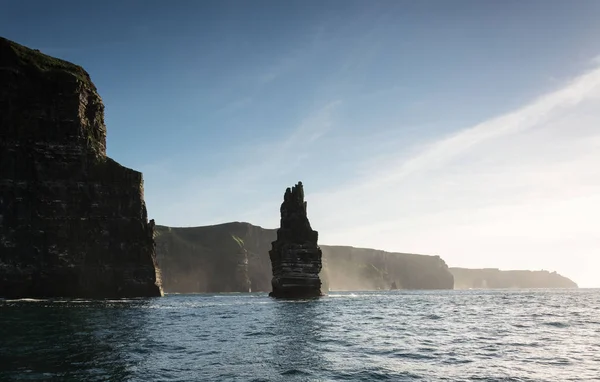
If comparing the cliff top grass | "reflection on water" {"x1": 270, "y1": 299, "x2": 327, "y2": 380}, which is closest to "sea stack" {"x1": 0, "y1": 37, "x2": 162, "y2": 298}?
the cliff top grass

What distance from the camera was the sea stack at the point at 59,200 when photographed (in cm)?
8581

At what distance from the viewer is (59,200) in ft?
302

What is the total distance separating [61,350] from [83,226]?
7839cm

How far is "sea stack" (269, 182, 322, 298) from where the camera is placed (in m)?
99.4

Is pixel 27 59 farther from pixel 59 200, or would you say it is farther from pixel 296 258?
pixel 296 258

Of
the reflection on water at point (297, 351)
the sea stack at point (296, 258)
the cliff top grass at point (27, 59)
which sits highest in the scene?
the cliff top grass at point (27, 59)

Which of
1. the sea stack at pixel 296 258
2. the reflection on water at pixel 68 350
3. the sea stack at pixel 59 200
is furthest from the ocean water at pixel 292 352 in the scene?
the sea stack at pixel 296 258

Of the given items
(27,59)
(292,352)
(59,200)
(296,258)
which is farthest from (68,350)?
(27,59)

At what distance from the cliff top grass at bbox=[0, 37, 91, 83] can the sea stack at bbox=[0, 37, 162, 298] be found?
0.70ft

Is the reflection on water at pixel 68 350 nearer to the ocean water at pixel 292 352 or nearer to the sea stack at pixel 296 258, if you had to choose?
the ocean water at pixel 292 352

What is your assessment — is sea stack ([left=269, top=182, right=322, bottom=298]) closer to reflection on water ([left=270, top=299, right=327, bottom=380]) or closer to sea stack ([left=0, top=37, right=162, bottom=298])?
sea stack ([left=0, top=37, right=162, bottom=298])

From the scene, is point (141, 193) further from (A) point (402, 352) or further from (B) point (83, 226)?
(A) point (402, 352)

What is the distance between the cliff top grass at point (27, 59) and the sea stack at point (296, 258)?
2386 inches

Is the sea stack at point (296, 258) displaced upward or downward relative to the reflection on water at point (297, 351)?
upward
